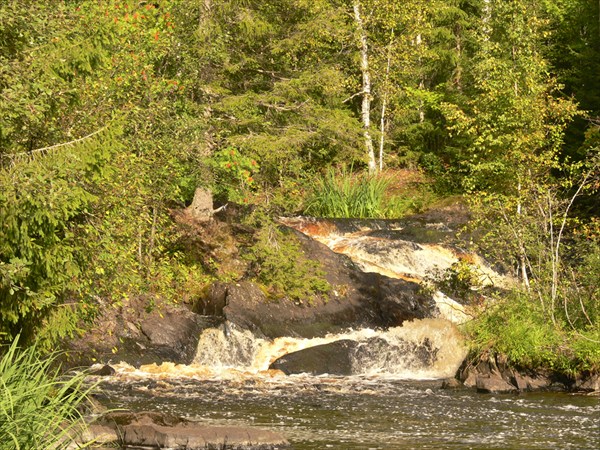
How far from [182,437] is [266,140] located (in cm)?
1275

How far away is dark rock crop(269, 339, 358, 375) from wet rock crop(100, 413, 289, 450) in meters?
7.17

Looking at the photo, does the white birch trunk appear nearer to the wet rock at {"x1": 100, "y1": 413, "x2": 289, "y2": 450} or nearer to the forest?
the forest

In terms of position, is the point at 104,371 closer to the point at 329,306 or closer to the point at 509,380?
the point at 329,306

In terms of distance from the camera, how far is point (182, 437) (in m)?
12.3

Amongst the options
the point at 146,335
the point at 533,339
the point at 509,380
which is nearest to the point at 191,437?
the point at 509,380

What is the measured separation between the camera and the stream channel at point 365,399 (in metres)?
13.4

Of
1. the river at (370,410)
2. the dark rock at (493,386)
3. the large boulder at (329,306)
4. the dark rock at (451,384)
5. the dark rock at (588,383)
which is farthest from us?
the large boulder at (329,306)

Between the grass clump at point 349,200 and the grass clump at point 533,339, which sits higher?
the grass clump at point 349,200

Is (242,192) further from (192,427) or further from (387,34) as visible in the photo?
(387,34)

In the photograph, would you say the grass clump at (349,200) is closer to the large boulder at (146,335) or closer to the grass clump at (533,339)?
the large boulder at (146,335)

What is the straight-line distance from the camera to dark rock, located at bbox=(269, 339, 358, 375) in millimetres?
19797

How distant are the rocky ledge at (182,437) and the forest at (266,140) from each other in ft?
5.25

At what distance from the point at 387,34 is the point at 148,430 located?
2779 centimetres

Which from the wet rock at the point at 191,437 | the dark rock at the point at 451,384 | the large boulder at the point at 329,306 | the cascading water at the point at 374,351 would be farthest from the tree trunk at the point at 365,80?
the wet rock at the point at 191,437
